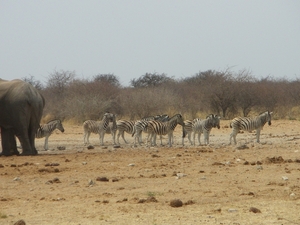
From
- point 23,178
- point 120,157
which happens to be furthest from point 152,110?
point 23,178

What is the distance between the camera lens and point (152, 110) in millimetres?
40469

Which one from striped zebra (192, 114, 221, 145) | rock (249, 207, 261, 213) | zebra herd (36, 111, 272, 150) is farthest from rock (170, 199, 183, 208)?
striped zebra (192, 114, 221, 145)

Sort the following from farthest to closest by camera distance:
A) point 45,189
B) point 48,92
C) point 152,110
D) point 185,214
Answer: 1. point 48,92
2. point 152,110
3. point 45,189
4. point 185,214

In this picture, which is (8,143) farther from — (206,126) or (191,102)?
(191,102)

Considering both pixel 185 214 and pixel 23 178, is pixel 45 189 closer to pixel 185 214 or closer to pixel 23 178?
pixel 23 178

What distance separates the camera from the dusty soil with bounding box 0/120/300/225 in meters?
9.82

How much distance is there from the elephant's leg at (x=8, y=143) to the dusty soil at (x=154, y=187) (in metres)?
0.96

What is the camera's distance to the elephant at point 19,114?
20922 millimetres

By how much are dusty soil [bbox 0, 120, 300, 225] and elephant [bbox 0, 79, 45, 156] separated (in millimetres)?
958

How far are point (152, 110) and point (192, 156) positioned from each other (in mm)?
21542

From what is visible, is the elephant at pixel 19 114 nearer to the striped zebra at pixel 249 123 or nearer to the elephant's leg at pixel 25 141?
the elephant's leg at pixel 25 141

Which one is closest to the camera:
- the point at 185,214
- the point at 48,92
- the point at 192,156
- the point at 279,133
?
the point at 185,214

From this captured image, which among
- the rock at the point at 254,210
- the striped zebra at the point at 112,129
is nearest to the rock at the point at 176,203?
the rock at the point at 254,210

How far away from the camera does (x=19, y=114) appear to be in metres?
20.9
